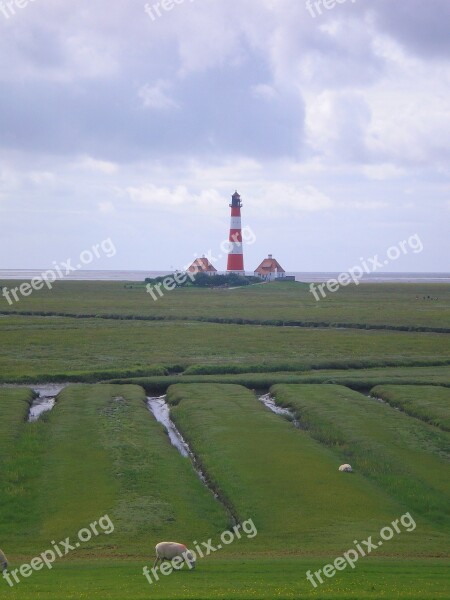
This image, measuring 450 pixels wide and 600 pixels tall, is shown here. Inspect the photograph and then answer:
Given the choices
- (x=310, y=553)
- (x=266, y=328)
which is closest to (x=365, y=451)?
(x=310, y=553)

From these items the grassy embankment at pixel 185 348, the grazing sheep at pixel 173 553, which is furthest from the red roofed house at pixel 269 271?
the grazing sheep at pixel 173 553

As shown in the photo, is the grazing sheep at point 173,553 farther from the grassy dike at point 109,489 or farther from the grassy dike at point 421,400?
the grassy dike at point 421,400

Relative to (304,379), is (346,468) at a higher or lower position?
lower

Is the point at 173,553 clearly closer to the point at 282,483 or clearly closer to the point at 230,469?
the point at 282,483

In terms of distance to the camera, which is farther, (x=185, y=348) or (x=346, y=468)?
(x=185, y=348)

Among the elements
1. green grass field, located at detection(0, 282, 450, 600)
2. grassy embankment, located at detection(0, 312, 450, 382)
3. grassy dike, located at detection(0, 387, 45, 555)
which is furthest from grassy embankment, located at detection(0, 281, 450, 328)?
grassy dike, located at detection(0, 387, 45, 555)

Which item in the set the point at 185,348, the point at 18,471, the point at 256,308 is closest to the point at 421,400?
the point at 18,471

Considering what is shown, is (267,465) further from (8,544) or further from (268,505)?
(8,544)
